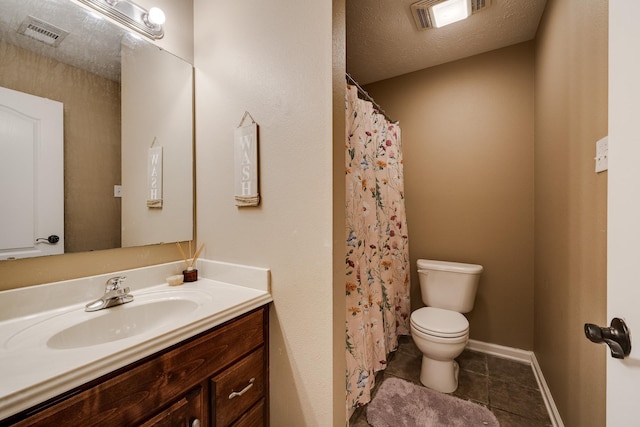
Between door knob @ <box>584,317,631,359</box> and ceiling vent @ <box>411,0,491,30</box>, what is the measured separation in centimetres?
192

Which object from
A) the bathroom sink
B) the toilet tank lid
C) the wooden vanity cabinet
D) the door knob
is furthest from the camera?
the toilet tank lid

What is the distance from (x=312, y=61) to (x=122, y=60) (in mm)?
910

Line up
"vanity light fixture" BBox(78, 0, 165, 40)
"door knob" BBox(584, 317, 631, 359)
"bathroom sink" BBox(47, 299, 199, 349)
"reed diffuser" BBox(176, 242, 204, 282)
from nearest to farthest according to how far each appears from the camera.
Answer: "door knob" BBox(584, 317, 631, 359) < "bathroom sink" BBox(47, 299, 199, 349) < "vanity light fixture" BBox(78, 0, 165, 40) < "reed diffuser" BBox(176, 242, 204, 282)

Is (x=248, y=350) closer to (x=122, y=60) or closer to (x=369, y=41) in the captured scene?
(x=122, y=60)

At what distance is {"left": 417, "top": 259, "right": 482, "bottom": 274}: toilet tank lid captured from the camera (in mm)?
2031

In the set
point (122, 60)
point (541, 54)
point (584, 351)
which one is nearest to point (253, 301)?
point (122, 60)

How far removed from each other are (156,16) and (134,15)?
0.09m

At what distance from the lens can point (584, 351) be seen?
108cm

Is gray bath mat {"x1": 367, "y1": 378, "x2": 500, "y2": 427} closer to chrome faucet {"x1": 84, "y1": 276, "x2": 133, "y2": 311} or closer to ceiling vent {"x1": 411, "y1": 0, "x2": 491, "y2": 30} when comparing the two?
chrome faucet {"x1": 84, "y1": 276, "x2": 133, "y2": 311}

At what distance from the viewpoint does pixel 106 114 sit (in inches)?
45.6

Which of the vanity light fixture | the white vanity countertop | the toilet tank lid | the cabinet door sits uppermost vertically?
the vanity light fixture

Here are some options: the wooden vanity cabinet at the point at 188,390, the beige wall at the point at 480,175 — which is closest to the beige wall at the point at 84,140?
the wooden vanity cabinet at the point at 188,390

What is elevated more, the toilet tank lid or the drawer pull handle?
the toilet tank lid

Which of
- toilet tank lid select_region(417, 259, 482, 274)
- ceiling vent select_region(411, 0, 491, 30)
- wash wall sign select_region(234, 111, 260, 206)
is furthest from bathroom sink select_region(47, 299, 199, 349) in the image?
ceiling vent select_region(411, 0, 491, 30)
